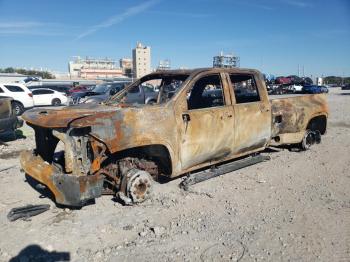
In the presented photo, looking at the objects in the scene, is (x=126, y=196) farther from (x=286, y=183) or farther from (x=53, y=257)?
(x=286, y=183)

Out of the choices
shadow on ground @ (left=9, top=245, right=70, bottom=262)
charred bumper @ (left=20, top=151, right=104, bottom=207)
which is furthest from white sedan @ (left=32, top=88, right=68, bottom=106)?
shadow on ground @ (left=9, top=245, right=70, bottom=262)

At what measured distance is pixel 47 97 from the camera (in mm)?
25328

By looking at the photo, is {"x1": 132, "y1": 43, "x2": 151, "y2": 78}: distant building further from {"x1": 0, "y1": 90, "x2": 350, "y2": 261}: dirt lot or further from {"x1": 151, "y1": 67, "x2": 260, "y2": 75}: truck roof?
{"x1": 0, "y1": 90, "x2": 350, "y2": 261}: dirt lot

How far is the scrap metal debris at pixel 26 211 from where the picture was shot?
14.6 feet

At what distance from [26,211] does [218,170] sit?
2945 millimetres

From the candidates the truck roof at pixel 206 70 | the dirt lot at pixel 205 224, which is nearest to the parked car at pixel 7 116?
the dirt lot at pixel 205 224

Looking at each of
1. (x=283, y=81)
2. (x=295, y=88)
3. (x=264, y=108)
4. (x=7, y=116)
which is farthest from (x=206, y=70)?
(x=283, y=81)

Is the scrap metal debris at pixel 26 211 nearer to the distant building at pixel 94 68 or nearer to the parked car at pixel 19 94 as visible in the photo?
the parked car at pixel 19 94

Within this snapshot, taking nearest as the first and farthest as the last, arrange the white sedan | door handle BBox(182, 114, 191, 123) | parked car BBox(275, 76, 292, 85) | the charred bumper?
1. the charred bumper
2. door handle BBox(182, 114, 191, 123)
3. the white sedan
4. parked car BBox(275, 76, 292, 85)

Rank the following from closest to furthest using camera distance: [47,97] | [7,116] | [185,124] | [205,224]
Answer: [205,224] → [185,124] → [7,116] → [47,97]

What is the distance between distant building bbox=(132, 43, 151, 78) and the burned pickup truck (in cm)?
10853

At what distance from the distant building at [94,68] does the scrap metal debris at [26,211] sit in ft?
333

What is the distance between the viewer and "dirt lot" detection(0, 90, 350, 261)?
3555mm

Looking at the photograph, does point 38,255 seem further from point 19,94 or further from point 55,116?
point 19,94
